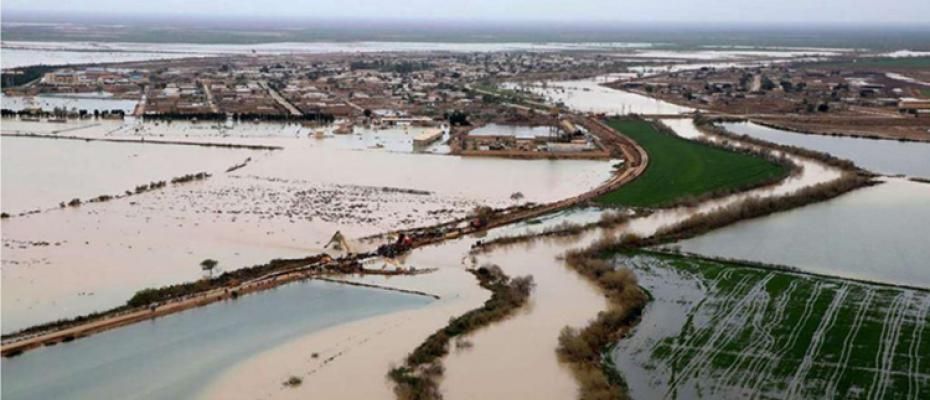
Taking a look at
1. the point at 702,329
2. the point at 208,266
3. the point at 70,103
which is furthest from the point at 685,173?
the point at 70,103

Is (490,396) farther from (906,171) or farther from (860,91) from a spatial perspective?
(860,91)

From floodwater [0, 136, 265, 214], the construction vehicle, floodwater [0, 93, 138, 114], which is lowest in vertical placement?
the construction vehicle

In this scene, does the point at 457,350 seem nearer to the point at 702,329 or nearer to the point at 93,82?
the point at 702,329

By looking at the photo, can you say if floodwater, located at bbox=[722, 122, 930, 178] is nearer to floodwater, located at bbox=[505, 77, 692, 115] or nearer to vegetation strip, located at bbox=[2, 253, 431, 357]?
floodwater, located at bbox=[505, 77, 692, 115]

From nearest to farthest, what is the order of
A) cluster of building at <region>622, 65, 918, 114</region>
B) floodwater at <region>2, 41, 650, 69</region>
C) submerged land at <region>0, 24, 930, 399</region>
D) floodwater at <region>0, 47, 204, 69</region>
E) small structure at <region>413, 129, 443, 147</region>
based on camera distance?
submerged land at <region>0, 24, 930, 399</region>
small structure at <region>413, 129, 443, 147</region>
cluster of building at <region>622, 65, 918, 114</region>
floodwater at <region>0, 47, 204, 69</region>
floodwater at <region>2, 41, 650, 69</region>

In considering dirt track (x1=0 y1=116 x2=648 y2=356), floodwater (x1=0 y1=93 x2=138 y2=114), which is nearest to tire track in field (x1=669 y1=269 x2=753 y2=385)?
dirt track (x1=0 y1=116 x2=648 y2=356)

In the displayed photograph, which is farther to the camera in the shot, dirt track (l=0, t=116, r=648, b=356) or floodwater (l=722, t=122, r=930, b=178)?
floodwater (l=722, t=122, r=930, b=178)

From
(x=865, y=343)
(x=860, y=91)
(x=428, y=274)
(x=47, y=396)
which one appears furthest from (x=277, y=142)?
(x=860, y=91)
